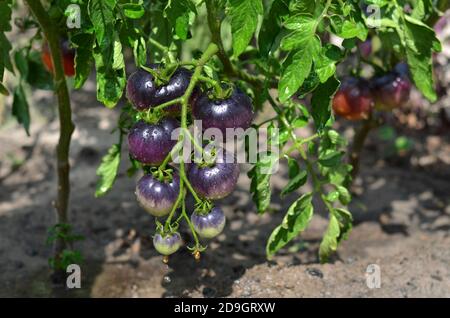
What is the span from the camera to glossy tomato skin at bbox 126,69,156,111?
46.1 inches

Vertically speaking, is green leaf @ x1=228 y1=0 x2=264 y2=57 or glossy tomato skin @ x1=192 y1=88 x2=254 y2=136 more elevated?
green leaf @ x1=228 y1=0 x2=264 y2=57

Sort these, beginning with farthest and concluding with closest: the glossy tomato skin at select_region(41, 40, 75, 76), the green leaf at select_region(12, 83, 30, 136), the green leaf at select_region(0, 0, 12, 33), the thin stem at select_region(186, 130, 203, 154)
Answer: the green leaf at select_region(12, 83, 30, 136) < the glossy tomato skin at select_region(41, 40, 75, 76) < the green leaf at select_region(0, 0, 12, 33) < the thin stem at select_region(186, 130, 203, 154)

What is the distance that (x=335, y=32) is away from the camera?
1233 millimetres

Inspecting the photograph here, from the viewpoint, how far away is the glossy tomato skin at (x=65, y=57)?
1693 mm

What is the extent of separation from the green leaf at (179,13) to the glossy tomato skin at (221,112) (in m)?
0.14

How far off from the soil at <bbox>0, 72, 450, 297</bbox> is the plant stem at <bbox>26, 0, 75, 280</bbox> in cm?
22

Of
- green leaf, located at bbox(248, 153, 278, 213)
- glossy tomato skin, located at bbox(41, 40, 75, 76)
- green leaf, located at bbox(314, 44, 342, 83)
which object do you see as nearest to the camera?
green leaf, located at bbox(314, 44, 342, 83)

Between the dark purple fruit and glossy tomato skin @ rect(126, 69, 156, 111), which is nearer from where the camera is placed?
glossy tomato skin @ rect(126, 69, 156, 111)

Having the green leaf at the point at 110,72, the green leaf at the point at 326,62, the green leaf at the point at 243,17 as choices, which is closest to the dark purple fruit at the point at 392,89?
the green leaf at the point at 326,62

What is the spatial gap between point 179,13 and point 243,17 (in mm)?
122

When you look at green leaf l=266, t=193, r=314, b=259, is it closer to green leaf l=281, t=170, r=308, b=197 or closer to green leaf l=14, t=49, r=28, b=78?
green leaf l=281, t=170, r=308, b=197

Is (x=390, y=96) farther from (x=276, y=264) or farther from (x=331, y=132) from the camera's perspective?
(x=276, y=264)

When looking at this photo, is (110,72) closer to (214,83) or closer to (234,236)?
(214,83)

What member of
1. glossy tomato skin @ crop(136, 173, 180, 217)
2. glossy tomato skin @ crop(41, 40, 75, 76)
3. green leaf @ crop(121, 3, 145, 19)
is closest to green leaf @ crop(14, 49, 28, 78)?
glossy tomato skin @ crop(41, 40, 75, 76)
